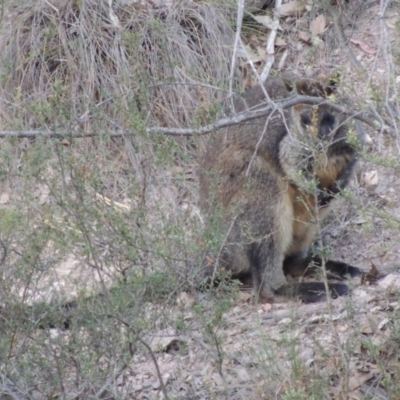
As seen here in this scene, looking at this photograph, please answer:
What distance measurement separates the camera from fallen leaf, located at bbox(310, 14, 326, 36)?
804 centimetres

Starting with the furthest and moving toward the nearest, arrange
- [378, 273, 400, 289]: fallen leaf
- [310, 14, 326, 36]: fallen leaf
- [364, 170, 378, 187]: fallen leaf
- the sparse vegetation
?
1. [310, 14, 326, 36]: fallen leaf
2. [364, 170, 378, 187]: fallen leaf
3. [378, 273, 400, 289]: fallen leaf
4. the sparse vegetation

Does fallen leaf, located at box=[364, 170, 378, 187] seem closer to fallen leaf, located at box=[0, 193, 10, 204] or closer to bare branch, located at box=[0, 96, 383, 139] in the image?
bare branch, located at box=[0, 96, 383, 139]

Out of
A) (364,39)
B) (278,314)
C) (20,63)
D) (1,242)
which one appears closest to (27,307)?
(1,242)

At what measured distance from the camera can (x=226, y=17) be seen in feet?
26.7

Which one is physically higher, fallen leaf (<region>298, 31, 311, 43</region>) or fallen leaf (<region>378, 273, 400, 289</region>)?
fallen leaf (<region>298, 31, 311, 43</region>)

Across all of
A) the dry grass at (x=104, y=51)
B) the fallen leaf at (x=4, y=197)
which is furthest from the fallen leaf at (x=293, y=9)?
the fallen leaf at (x=4, y=197)

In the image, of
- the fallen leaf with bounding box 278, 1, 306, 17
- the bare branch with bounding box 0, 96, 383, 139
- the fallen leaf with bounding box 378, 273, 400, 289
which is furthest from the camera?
the fallen leaf with bounding box 278, 1, 306, 17

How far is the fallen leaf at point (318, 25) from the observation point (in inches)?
316

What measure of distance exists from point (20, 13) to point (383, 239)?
A: 12.2ft

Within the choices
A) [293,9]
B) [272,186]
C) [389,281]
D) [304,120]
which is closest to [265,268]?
[272,186]

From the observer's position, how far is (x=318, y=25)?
8.09 m

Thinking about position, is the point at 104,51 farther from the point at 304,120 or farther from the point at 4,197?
the point at 304,120

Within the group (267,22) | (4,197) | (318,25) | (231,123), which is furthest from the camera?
(267,22)

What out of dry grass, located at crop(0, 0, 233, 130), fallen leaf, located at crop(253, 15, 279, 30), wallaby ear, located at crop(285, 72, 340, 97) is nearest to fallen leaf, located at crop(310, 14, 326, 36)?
fallen leaf, located at crop(253, 15, 279, 30)
